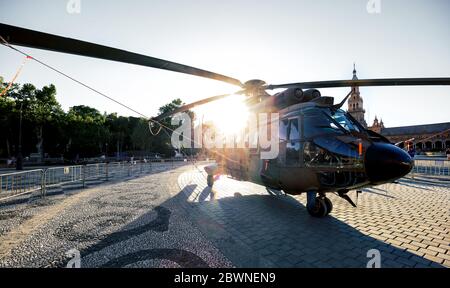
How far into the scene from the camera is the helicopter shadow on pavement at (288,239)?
3.27m

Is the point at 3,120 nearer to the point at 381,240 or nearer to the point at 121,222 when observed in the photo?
the point at 121,222

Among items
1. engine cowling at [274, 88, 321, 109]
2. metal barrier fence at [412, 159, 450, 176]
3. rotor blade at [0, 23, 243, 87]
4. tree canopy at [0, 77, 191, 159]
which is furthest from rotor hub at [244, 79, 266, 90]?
tree canopy at [0, 77, 191, 159]

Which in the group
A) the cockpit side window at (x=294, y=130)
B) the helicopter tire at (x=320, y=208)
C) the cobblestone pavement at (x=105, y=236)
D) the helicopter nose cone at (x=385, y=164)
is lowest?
the cobblestone pavement at (x=105, y=236)

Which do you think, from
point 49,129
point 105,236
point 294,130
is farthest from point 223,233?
point 49,129

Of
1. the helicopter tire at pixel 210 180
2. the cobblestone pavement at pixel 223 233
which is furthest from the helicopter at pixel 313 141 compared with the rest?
the helicopter tire at pixel 210 180

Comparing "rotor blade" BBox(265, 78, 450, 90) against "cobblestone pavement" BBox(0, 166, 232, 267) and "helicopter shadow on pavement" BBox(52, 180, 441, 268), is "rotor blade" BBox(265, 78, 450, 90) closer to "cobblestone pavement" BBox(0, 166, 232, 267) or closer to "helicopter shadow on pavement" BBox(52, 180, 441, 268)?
"helicopter shadow on pavement" BBox(52, 180, 441, 268)

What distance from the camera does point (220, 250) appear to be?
3646 millimetres

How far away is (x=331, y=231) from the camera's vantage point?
14.6ft

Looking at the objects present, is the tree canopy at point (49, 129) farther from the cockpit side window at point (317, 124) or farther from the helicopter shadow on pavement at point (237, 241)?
the cockpit side window at point (317, 124)

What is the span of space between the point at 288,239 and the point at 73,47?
5.34 meters

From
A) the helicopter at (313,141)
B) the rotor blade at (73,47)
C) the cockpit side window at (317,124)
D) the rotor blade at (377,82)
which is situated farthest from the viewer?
the rotor blade at (377,82)

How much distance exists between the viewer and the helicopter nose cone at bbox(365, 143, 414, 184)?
11.8 ft
